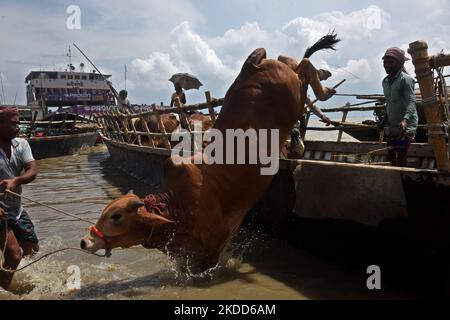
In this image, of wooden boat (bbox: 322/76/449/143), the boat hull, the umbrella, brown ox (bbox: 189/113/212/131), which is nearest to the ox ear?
wooden boat (bbox: 322/76/449/143)

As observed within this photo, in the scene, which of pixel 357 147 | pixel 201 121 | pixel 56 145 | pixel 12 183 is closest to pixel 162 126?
pixel 201 121

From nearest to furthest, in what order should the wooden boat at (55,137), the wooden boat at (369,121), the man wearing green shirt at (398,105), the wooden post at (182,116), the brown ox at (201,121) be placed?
the man wearing green shirt at (398,105)
the wooden boat at (369,121)
the wooden post at (182,116)
the brown ox at (201,121)
the wooden boat at (55,137)

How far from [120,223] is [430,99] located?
10.1 ft

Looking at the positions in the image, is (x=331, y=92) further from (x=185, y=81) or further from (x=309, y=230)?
(x=185, y=81)

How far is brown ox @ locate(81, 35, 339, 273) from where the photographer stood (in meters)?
4.39

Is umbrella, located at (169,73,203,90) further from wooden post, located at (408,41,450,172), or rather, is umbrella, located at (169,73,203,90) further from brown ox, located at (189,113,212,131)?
wooden post, located at (408,41,450,172)

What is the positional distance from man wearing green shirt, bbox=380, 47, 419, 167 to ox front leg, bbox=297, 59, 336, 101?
68cm

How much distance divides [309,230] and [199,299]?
66.5 inches

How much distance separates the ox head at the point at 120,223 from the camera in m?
4.33

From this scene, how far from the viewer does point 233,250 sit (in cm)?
576

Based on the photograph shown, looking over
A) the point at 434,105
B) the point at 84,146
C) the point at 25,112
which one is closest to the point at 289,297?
the point at 434,105

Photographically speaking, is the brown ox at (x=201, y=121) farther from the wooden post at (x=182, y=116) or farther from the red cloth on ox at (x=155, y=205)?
the red cloth on ox at (x=155, y=205)

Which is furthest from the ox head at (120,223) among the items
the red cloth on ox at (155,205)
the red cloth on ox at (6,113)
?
the red cloth on ox at (6,113)

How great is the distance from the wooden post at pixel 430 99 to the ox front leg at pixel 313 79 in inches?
60.9
